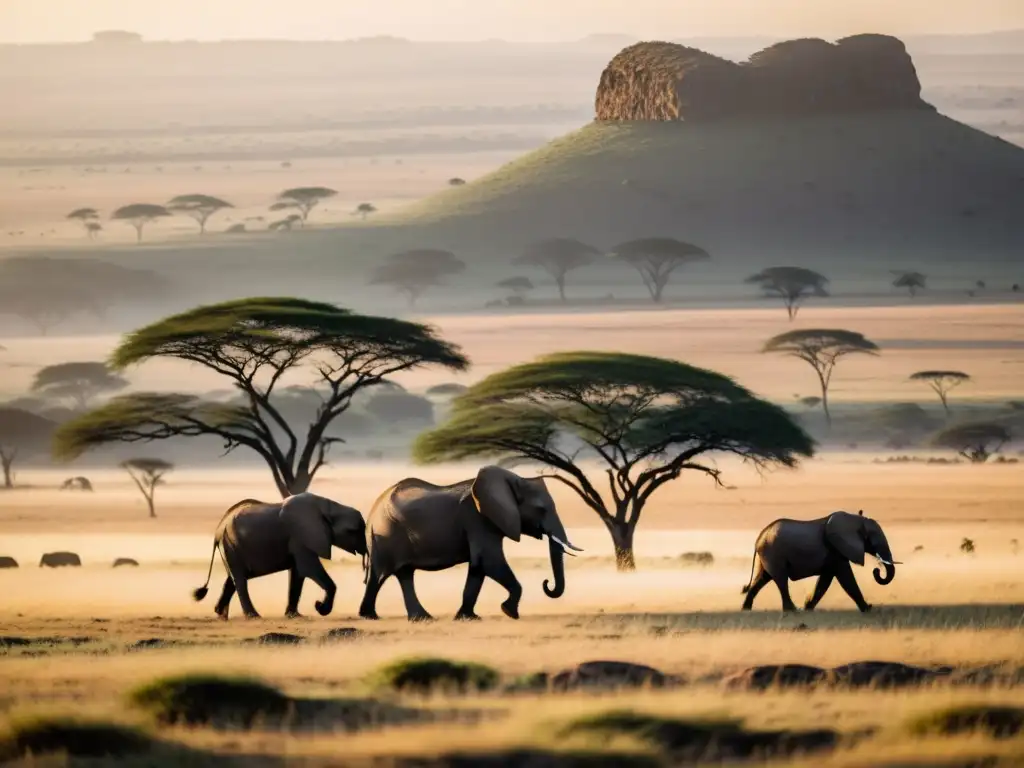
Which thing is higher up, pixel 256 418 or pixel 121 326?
pixel 121 326

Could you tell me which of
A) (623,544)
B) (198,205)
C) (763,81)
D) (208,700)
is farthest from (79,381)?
(208,700)

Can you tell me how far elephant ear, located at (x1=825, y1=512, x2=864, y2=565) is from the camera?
31406mm

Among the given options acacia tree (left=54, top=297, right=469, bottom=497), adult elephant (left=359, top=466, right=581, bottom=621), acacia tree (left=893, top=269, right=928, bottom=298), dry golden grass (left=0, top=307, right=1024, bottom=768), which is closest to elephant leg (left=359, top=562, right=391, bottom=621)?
adult elephant (left=359, top=466, right=581, bottom=621)

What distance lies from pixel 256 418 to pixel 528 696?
72.7 ft

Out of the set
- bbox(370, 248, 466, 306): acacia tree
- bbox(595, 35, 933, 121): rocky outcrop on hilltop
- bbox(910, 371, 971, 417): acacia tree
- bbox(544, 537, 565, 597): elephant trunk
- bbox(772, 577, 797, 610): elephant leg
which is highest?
bbox(595, 35, 933, 121): rocky outcrop on hilltop

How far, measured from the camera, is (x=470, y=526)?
1227 inches

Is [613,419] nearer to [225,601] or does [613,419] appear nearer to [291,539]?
[225,601]

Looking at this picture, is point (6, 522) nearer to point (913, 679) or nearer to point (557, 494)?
point (557, 494)

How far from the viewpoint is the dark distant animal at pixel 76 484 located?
86500 millimetres

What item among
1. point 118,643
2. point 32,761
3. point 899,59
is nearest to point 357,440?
point 118,643

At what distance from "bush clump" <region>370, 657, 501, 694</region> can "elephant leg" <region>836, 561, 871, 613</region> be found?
897 cm

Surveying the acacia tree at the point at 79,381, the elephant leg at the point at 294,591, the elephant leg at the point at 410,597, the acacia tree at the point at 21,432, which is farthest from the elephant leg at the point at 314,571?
the acacia tree at the point at 79,381

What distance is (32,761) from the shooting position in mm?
19406

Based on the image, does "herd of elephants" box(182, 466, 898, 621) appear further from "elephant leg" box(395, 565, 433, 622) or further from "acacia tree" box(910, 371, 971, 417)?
"acacia tree" box(910, 371, 971, 417)
